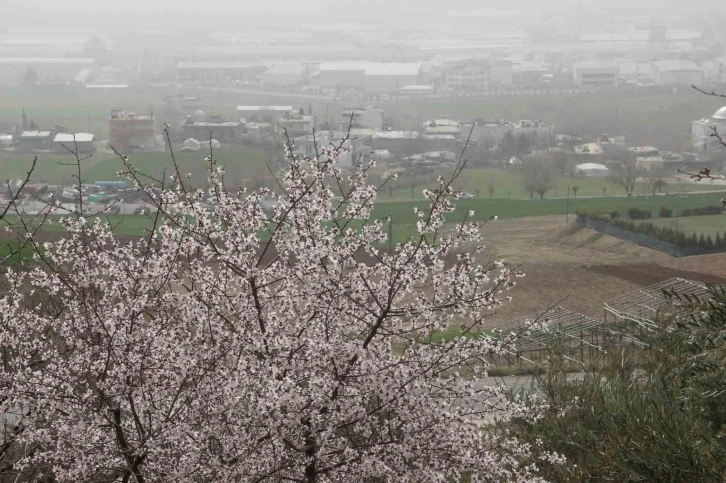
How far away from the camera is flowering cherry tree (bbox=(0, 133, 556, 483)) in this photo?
→ 13.3ft

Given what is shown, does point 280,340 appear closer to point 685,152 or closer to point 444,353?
point 444,353

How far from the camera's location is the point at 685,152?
134 ft

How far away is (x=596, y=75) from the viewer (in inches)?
2381

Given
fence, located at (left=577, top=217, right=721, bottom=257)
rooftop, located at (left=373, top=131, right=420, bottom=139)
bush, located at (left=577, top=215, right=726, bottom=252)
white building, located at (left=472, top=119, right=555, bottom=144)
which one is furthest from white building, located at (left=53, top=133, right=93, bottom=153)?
bush, located at (left=577, top=215, right=726, bottom=252)

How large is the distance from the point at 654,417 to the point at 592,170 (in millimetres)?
31679

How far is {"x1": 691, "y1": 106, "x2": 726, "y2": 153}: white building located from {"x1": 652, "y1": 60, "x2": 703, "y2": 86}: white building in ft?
56.9

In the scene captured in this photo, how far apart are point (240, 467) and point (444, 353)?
0.87 meters

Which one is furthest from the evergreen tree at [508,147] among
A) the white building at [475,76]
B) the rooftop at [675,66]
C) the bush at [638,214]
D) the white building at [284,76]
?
the white building at [284,76]

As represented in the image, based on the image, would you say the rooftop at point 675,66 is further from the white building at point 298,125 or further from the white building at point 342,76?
the white building at point 298,125

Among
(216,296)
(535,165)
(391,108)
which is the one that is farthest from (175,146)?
(216,296)

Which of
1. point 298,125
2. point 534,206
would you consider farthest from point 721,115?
point 534,206

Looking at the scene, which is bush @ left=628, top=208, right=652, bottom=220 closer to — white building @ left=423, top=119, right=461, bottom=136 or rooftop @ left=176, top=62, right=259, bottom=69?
white building @ left=423, top=119, right=461, bottom=136

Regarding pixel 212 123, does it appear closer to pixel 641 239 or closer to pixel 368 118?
pixel 368 118

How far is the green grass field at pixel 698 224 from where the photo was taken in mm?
21898
